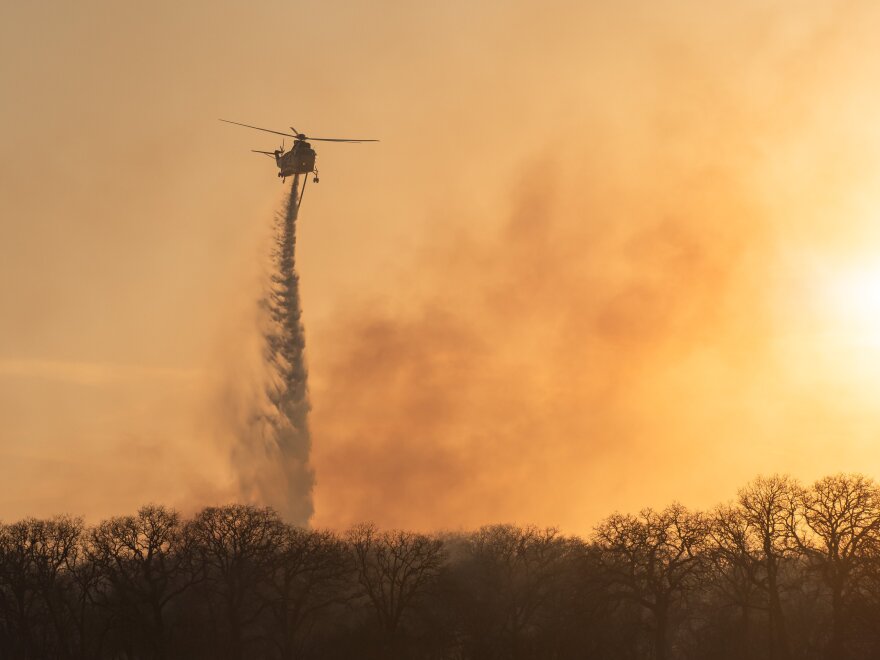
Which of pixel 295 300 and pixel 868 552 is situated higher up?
pixel 295 300

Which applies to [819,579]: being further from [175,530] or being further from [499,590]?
[175,530]

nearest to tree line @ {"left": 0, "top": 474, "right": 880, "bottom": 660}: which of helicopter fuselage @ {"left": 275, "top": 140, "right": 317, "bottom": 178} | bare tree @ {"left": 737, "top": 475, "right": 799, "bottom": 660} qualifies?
bare tree @ {"left": 737, "top": 475, "right": 799, "bottom": 660}

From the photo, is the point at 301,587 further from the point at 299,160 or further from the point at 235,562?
the point at 299,160

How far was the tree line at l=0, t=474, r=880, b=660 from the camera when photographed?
98.9 m

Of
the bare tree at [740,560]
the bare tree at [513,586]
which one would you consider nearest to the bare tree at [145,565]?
the bare tree at [513,586]

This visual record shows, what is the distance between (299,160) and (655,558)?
235 ft

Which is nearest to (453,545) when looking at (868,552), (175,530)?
(175,530)

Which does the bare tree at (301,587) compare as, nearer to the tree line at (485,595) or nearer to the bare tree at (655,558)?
the tree line at (485,595)

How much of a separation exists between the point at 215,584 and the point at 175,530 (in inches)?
377

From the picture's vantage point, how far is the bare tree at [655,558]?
104 meters

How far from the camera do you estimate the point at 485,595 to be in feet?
397

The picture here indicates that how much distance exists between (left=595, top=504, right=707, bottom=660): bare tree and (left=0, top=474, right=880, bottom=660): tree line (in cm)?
28

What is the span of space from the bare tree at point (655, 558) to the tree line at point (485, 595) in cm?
28

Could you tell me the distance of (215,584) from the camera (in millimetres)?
121562
